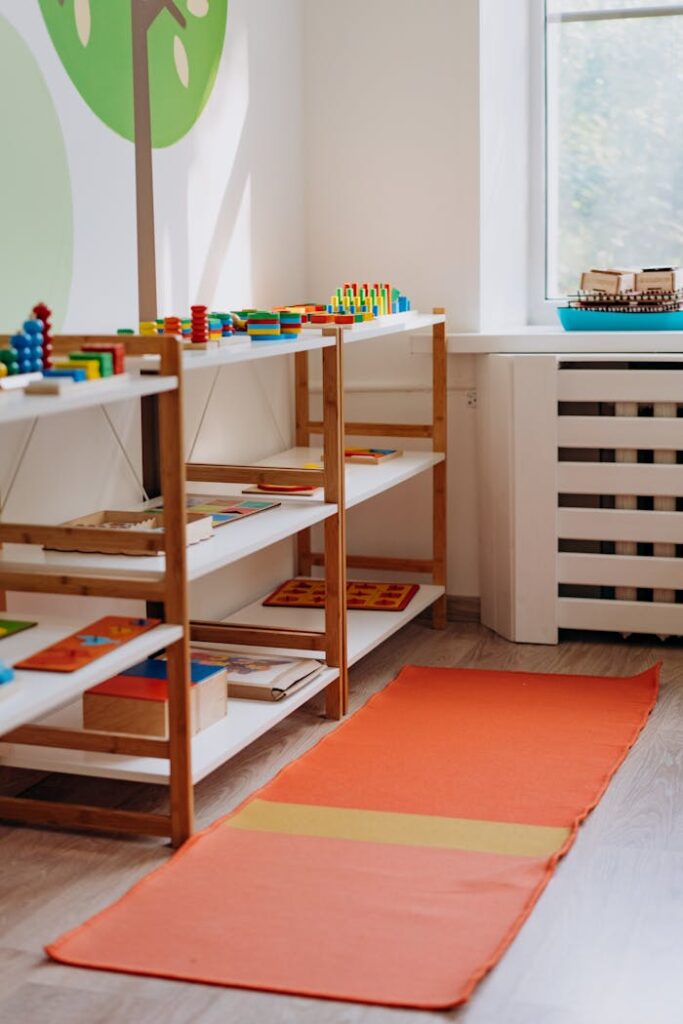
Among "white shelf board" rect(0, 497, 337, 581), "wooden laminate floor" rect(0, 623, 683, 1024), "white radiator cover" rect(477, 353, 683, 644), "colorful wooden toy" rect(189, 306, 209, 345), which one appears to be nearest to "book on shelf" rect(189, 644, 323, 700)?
"wooden laminate floor" rect(0, 623, 683, 1024)

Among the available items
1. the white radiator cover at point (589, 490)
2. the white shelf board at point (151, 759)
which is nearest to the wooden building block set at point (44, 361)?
the white shelf board at point (151, 759)

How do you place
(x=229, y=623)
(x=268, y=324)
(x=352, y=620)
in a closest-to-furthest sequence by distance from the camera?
(x=268, y=324) < (x=229, y=623) < (x=352, y=620)

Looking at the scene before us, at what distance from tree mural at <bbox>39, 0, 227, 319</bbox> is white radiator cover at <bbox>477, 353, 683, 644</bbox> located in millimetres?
954

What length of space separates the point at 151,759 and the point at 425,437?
151 centimetres

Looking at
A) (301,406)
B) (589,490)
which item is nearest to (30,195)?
(301,406)

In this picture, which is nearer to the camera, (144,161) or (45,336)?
(45,336)

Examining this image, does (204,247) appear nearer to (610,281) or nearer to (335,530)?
(335,530)

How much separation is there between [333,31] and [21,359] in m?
2.00

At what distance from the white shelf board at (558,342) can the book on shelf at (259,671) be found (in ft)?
3.48

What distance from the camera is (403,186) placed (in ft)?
11.8

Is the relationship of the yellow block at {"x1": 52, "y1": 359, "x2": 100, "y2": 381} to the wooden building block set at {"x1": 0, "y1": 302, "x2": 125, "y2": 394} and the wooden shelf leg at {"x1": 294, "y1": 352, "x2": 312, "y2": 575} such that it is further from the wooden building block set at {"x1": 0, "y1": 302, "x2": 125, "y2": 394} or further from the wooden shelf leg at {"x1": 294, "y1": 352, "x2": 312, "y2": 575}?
the wooden shelf leg at {"x1": 294, "y1": 352, "x2": 312, "y2": 575}

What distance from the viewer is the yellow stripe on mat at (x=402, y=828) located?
2170mm

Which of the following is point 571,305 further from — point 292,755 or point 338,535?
point 292,755

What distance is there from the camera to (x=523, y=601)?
11.1 feet
